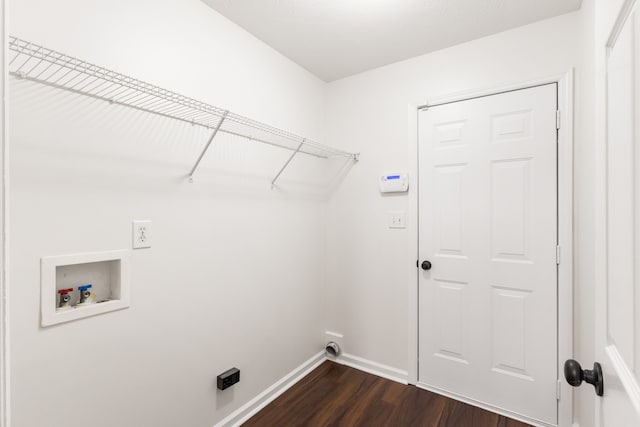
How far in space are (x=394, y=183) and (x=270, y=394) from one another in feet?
5.63

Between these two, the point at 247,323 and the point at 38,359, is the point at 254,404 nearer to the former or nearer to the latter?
the point at 247,323

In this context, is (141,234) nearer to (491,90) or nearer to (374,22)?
(374,22)

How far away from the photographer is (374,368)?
246 cm

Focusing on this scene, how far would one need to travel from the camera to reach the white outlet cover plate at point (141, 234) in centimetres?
140

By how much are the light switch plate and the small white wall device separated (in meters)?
0.17

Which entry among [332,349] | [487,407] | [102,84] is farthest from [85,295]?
[487,407]

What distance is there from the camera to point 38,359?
3.69ft

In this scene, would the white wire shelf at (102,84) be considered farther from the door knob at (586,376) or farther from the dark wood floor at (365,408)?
the dark wood floor at (365,408)

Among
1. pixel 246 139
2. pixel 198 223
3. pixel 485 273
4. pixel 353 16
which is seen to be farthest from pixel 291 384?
pixel 353 16

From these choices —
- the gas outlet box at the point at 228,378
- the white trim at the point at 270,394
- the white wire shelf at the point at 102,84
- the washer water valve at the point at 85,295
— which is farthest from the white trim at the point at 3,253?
the white trim at the point at 270,394

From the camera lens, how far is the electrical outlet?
4.59 feet

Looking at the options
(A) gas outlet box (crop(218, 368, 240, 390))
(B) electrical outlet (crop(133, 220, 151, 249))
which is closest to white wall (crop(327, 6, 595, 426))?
(A) gas outlet box (crop(218, 368, 240, 390))

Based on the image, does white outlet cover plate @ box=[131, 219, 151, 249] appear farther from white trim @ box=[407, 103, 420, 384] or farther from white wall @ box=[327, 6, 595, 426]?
white trim @ box=[407, 103, 420, 384]

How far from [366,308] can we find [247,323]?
1006 mm
